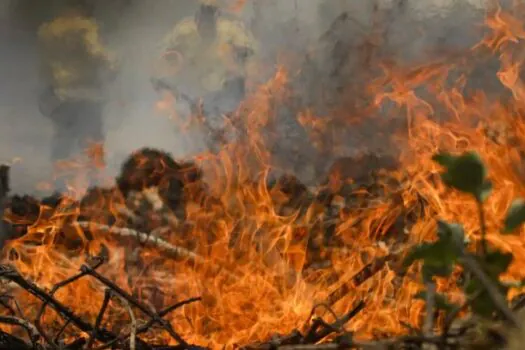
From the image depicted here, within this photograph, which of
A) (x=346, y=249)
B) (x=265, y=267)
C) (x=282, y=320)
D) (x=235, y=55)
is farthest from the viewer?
(x=235, y=55)

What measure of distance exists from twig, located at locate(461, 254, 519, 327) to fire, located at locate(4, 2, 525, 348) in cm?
114

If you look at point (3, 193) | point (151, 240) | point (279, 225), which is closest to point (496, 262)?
point (279, 225)

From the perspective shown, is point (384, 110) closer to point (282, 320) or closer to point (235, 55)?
point (235, 55)

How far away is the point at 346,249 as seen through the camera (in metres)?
2.49

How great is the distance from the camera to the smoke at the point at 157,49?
2.91 metres

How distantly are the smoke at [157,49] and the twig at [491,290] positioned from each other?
273cm

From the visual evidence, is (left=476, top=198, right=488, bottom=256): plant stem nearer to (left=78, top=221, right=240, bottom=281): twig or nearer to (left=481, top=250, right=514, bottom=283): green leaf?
(left=481, top=250, right=514, bottom=283): green leaf

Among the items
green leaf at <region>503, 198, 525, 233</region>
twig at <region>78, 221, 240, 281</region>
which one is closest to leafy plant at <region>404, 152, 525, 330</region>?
green leaf at <region>503, 198, 525, 233</region>

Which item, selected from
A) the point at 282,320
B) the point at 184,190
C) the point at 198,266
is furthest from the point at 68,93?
the point at 282,320

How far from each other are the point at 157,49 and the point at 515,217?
3144 millimetres

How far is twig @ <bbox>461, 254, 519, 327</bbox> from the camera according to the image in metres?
0.24

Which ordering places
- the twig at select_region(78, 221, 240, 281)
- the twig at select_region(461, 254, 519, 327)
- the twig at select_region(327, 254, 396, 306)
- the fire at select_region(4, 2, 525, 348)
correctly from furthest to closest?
the twig at select_region(78, 221, 240, 281), the fire at select_region(4, 2, 525, 348), the twig at select_region(327, 254, 396, 306), the twig at select_region(461, 254, 519, 327)

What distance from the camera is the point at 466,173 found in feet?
0.90

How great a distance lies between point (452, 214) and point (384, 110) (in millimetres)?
1216
